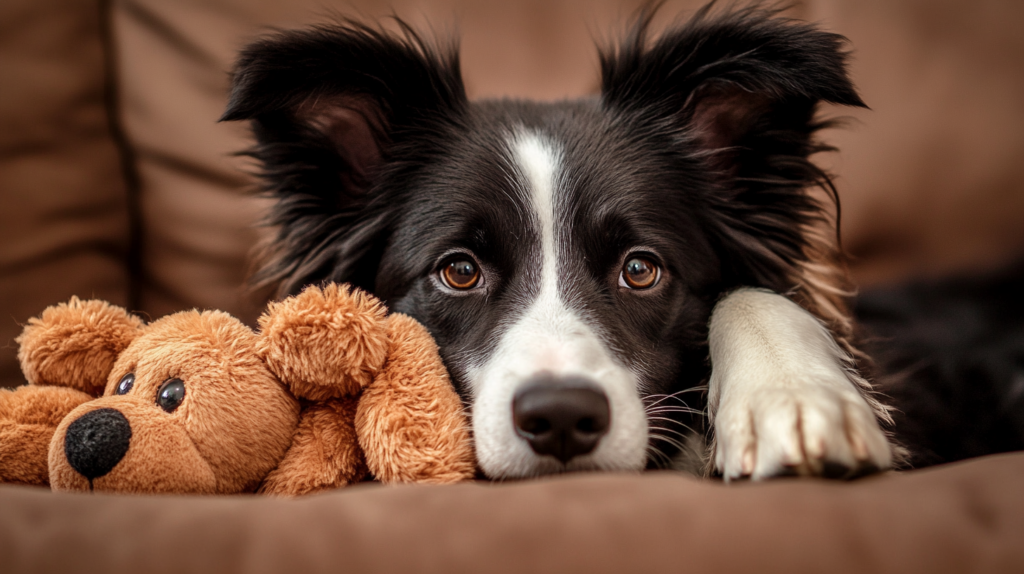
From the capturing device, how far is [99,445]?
100 centimetres

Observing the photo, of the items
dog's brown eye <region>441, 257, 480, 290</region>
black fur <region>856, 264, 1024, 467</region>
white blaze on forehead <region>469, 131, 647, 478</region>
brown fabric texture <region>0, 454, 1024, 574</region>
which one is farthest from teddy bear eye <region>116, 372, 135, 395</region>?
black fur <region>856, 264, 1024, 467</region>

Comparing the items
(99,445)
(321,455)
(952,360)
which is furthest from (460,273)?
(952,360)

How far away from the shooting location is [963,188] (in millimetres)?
2418

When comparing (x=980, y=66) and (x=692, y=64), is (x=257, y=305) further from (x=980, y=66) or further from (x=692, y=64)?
(x=980, y=66)

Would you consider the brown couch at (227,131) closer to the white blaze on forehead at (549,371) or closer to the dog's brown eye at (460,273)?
the dog's brown eye at (460,273)

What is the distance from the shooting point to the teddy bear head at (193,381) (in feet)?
3.33

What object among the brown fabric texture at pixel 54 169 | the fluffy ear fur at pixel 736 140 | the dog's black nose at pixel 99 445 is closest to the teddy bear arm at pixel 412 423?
the dog's black nose at pixel 99 445

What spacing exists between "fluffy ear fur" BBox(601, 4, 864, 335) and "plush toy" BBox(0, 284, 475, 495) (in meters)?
1.05

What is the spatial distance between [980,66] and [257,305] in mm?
2609

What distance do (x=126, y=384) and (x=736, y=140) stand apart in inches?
63.2

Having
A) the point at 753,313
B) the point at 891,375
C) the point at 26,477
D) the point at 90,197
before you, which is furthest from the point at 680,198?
the point at 90,197

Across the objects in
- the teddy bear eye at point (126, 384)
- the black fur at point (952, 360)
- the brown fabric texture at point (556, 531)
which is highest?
the teddy bear eye at point (126, 384)

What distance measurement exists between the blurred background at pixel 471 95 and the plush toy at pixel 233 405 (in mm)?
930

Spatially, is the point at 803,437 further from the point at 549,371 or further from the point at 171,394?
the point at 171,394
